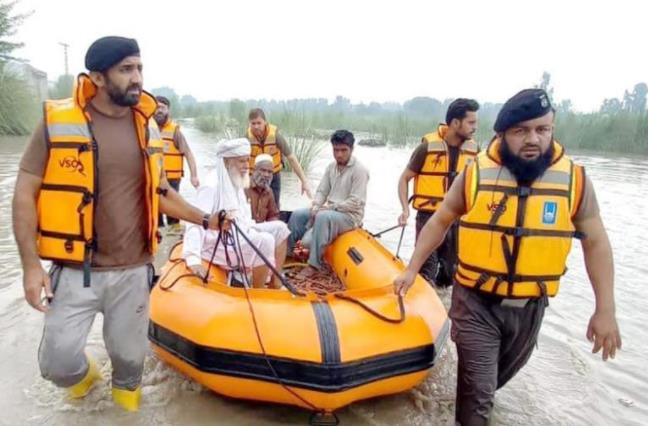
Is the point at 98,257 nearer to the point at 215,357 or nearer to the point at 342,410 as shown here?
the point at 215,357

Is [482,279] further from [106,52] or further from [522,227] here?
[106,52]

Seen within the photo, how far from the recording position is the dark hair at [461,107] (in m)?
3.93

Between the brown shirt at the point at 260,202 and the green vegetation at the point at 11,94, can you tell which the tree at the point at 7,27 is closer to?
the green vegetation at the point at 11,94

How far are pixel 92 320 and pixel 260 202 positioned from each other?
209 centimetres

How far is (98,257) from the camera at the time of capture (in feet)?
7.20

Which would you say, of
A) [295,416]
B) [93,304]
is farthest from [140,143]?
[295,416]

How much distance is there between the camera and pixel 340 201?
171 inches

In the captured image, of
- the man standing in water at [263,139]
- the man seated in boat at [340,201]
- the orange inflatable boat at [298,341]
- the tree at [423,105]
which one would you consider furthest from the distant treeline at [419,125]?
the tree at [423,105]

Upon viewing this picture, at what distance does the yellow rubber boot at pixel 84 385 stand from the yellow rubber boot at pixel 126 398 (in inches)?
6.8

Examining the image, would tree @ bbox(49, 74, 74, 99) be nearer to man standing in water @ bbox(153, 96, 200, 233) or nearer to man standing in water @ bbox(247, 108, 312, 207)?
man standing in water @ bbox(153, 96, 200, 233)

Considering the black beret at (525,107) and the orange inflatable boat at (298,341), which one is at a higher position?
the black beret at (525,107)

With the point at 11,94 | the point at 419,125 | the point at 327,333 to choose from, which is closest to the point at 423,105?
the point at 419,125

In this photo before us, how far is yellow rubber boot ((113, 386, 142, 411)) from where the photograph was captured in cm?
250

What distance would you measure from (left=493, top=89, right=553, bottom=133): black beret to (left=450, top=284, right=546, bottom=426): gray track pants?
0.76 m
